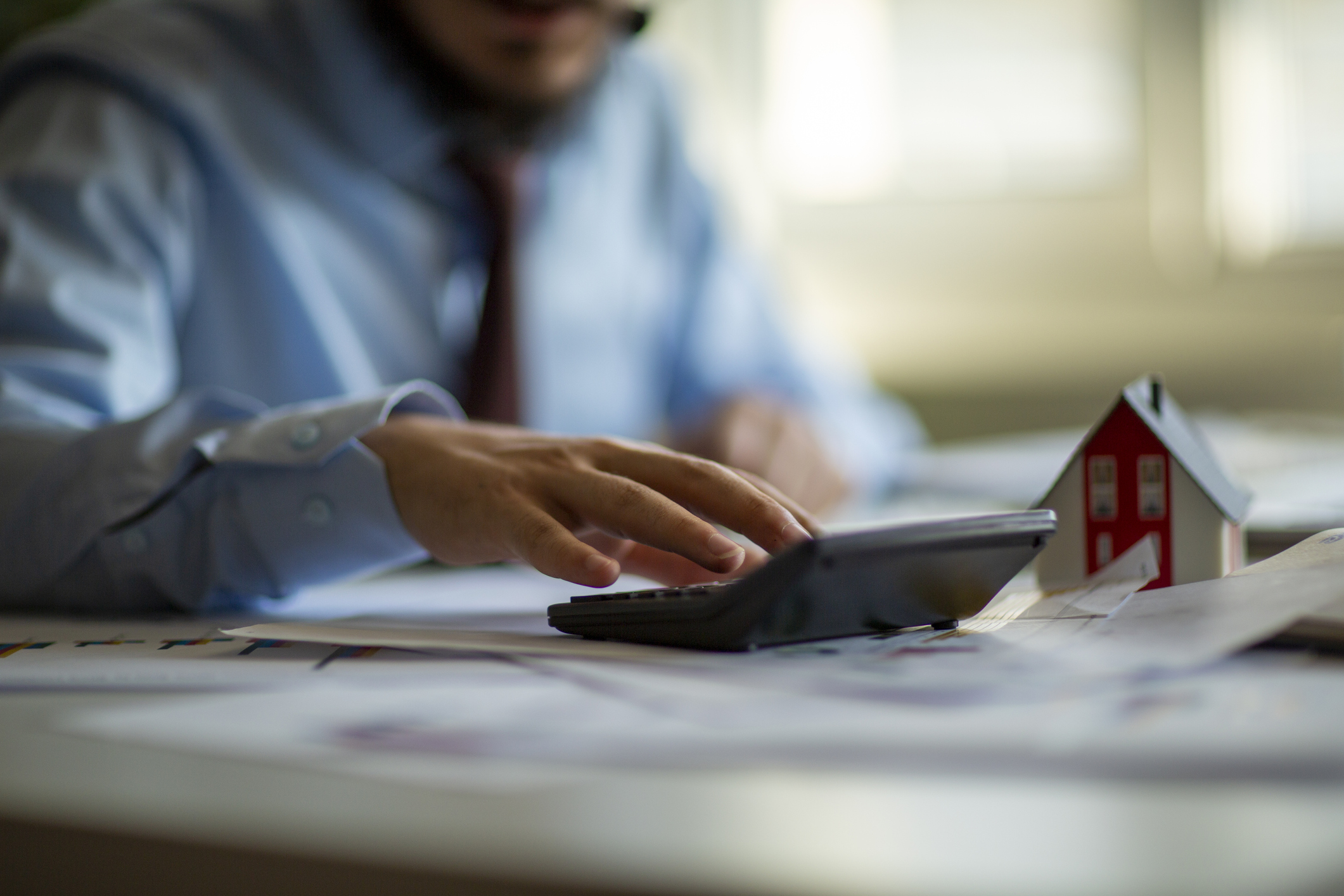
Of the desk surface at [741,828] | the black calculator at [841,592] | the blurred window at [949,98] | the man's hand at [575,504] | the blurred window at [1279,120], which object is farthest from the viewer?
the blurred window at [949,98]

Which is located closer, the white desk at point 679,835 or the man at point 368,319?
the white desk at point 679,835

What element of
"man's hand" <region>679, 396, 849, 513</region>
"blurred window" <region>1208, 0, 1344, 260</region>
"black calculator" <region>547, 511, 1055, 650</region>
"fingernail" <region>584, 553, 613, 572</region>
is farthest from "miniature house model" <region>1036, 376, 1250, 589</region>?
"blurred window" <region>1208, 0, 1344, 260</region>

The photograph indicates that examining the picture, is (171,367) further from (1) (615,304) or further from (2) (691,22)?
(2) (691,22)

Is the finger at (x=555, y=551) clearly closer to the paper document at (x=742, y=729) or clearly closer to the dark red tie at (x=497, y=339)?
the paper document at (x=742, y=729)

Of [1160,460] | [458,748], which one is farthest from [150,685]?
[1160,460]

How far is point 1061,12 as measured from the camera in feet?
6.11

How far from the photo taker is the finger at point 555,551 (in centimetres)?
44

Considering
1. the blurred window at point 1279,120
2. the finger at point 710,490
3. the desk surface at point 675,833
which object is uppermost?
the blurred window at point 1279,120

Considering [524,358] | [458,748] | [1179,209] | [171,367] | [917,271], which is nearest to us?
[458,748]

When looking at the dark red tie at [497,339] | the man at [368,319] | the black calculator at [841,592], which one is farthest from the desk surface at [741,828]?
the dark red tie at [497,339]

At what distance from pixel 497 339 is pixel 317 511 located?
1.56 feet

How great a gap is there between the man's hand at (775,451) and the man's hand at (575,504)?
0.47 meters

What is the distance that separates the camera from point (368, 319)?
1.05 metres

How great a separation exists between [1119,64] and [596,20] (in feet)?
3.75
